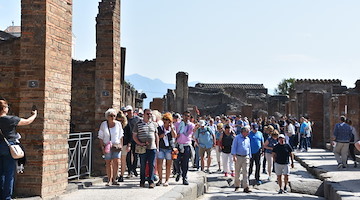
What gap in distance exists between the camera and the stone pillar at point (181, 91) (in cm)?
2959

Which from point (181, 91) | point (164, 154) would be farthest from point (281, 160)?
point (181, 91)

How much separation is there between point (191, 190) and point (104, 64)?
3.87m

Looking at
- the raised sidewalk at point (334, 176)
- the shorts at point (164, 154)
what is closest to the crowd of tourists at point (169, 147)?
the shorts at point (164, 154)

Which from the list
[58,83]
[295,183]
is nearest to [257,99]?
[295,183]

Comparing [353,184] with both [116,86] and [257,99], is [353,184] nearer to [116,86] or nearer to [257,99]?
[116,86]

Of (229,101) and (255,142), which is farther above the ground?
(229,101)

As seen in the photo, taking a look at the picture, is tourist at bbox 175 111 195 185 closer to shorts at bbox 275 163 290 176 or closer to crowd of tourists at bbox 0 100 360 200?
crowd of tourists at bbox 0 100 360 200

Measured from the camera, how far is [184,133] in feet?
38.7

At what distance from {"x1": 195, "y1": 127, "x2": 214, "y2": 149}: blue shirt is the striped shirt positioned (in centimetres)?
433

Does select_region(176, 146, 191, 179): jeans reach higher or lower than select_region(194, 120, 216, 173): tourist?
lower

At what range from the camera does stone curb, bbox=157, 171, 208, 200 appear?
351 inches

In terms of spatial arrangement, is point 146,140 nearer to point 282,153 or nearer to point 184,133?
point 184,133

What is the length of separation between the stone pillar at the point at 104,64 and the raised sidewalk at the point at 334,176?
547cm

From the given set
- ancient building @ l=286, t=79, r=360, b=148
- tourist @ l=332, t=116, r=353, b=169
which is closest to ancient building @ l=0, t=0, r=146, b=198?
tourist @ l=332, t=116, r=353, b=169
